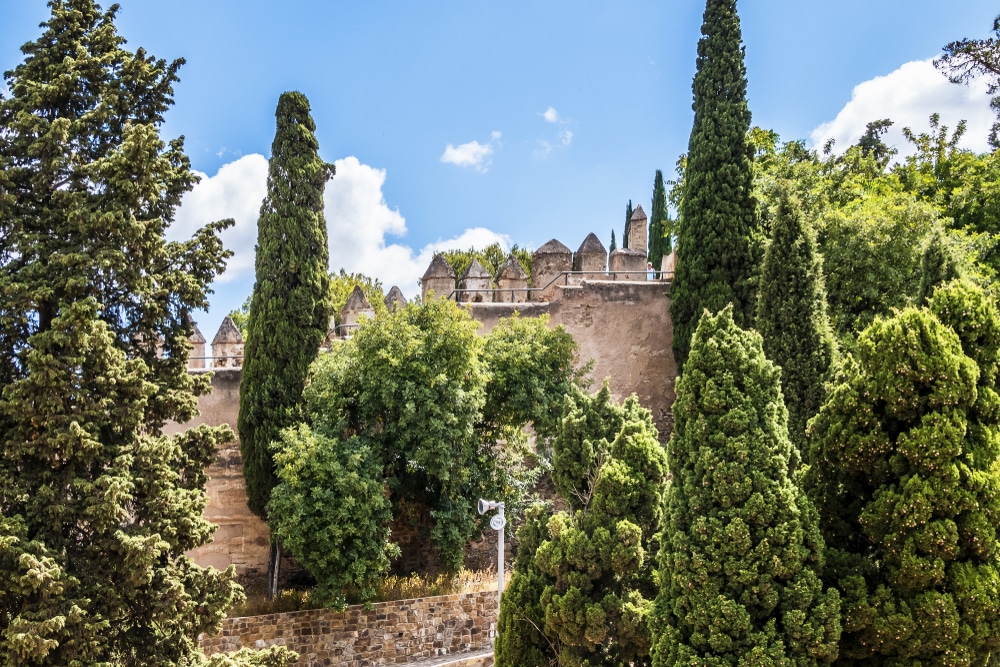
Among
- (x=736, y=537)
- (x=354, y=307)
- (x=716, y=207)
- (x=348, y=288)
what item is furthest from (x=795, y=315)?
(x=348, y=288)

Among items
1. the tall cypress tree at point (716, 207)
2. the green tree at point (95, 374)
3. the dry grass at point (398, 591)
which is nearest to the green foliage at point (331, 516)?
the dry grass at point (398, 591)

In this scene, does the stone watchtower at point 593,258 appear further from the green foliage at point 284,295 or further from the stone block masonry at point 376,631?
the stone block masonry at point 376,631

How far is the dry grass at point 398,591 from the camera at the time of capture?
45.7ft

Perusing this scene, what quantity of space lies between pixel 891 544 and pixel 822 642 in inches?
39.5

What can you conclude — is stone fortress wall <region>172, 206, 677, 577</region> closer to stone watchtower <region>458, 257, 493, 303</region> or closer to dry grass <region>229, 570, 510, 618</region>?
stone watchtower <region>458, 257, 493, 303</region>

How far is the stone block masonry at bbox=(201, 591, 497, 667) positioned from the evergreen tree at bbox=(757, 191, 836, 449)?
625 centimetres

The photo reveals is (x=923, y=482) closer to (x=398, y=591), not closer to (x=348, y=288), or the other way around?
(x=398, y=591)

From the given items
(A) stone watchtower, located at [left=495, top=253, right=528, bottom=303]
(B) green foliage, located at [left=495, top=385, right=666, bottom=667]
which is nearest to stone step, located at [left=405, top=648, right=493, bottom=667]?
(B) green foliage, located at [left=495, top=385, right=666, bottom=667]

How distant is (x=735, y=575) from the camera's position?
7.20 metres

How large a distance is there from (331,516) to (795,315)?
815 cm

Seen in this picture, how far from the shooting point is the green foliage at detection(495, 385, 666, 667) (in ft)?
29.2

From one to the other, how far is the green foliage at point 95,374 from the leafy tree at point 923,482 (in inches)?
257

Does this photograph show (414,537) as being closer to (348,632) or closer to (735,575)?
(348,632)

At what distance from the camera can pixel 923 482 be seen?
7012 mm
